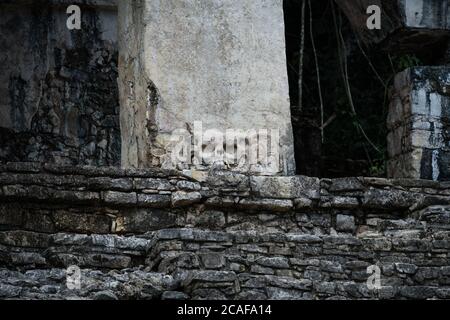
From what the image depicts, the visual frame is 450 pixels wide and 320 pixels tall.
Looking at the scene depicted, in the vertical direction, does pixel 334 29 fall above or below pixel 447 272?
above

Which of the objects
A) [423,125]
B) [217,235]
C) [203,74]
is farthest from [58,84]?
[217,235]

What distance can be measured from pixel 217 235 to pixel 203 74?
2093mm

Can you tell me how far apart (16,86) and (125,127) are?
3.66m

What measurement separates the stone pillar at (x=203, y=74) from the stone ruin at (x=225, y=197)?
1 cm

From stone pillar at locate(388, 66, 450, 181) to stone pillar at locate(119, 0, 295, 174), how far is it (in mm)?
2058

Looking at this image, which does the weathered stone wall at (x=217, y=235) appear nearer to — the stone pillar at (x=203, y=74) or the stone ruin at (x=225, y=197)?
the stone ruin at (x=225, y=197)

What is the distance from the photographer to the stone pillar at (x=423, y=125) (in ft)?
43.9

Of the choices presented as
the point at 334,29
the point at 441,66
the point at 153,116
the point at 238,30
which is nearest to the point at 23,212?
the point at 153,116

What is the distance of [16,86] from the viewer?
15.5m

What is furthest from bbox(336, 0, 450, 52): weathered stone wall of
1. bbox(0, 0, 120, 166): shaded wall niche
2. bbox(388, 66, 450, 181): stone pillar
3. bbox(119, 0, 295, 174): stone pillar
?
bbox(0, 0, 120, 166): shaded wall niche

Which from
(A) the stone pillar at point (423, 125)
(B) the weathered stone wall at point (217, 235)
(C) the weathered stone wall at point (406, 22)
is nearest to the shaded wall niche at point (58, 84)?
(C) the weathered stone wall at point (406, 22)

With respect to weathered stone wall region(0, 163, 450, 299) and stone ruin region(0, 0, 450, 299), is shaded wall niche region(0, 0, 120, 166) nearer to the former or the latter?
stone ruin region(0, 0, 450, 299)

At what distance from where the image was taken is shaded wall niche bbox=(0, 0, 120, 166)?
15500 millimetres
